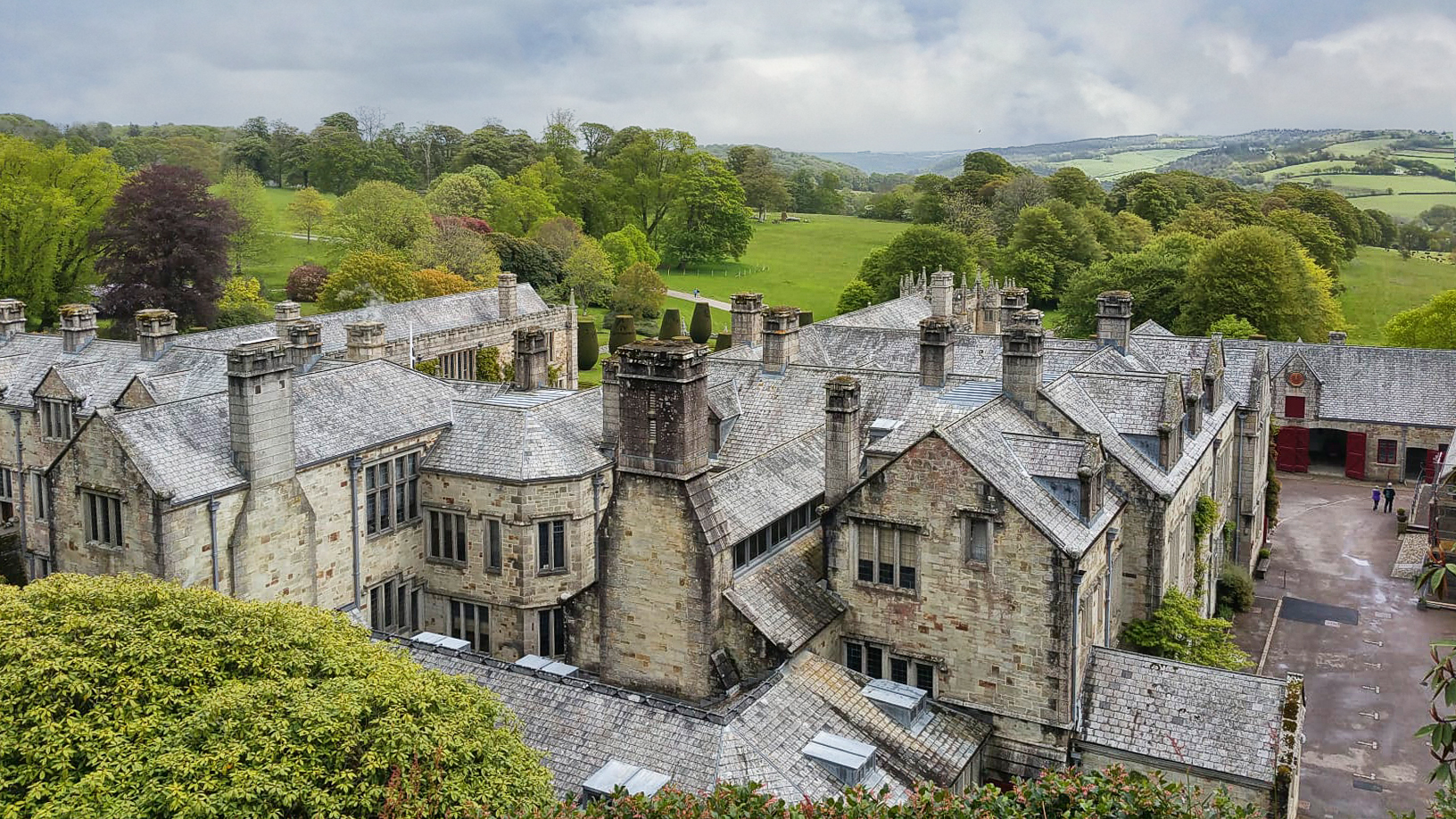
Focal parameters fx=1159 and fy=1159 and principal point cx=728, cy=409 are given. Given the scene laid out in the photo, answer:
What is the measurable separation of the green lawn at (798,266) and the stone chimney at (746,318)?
1924 inches

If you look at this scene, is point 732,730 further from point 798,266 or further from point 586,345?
point 798,266

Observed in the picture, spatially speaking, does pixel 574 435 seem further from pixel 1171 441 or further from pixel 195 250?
pixel 195 250

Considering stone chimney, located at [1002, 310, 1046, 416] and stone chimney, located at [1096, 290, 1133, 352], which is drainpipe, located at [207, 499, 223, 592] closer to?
stone chimney, located at [1002, 310, 1046, 416]

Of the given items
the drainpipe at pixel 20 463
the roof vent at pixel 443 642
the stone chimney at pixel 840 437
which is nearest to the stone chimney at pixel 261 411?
the roof vent at pixel 443 642

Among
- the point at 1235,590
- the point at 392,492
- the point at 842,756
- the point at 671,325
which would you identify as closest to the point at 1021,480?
the point at 842,756

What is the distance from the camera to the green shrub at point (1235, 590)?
46.7m

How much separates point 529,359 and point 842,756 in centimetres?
2172

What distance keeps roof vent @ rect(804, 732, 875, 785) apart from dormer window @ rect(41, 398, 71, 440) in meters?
31.2

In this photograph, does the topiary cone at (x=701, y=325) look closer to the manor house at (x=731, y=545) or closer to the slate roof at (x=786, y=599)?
the manor house at (x=731, y=545)

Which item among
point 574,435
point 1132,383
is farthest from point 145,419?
point 1132,383

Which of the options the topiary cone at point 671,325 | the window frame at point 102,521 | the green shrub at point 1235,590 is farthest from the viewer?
the topiary cone at point 671,325

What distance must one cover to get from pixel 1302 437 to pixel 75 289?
276 ft

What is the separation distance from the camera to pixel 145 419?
99.5 ft

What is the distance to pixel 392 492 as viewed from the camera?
35469 millimetres
